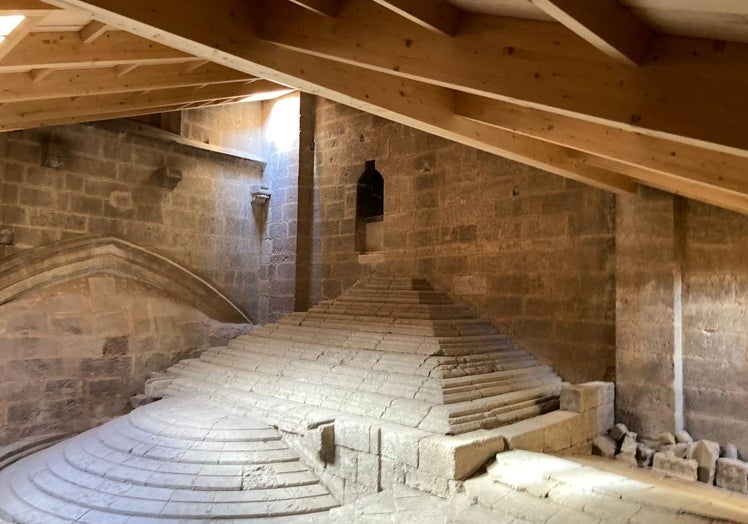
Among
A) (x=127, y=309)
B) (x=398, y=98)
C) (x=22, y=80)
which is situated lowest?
(x=127, y=309)

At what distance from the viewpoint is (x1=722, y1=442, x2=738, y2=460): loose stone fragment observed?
17.9 ft

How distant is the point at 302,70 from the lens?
3.84m

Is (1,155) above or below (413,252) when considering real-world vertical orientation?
above

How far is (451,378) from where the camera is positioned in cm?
558

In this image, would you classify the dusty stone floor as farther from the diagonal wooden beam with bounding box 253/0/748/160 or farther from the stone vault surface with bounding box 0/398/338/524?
the diagonal wooden beam with bounding box 253/0/748/160

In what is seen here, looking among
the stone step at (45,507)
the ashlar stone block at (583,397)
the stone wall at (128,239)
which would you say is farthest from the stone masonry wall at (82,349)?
the ashlar stone block at (583,397)

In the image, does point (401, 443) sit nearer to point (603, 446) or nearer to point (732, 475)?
point (603, 446)

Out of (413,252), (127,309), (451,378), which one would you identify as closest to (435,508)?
(451,378)

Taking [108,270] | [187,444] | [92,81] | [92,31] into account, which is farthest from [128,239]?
[92,31]

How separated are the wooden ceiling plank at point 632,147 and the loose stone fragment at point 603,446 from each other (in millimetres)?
3274

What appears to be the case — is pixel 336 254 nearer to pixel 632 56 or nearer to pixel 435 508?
pixel 435 508

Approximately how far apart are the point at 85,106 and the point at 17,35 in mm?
2533

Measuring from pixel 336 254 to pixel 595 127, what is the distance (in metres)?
6.34

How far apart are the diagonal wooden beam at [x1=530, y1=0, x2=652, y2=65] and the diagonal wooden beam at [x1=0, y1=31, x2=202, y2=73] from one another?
358 cm
